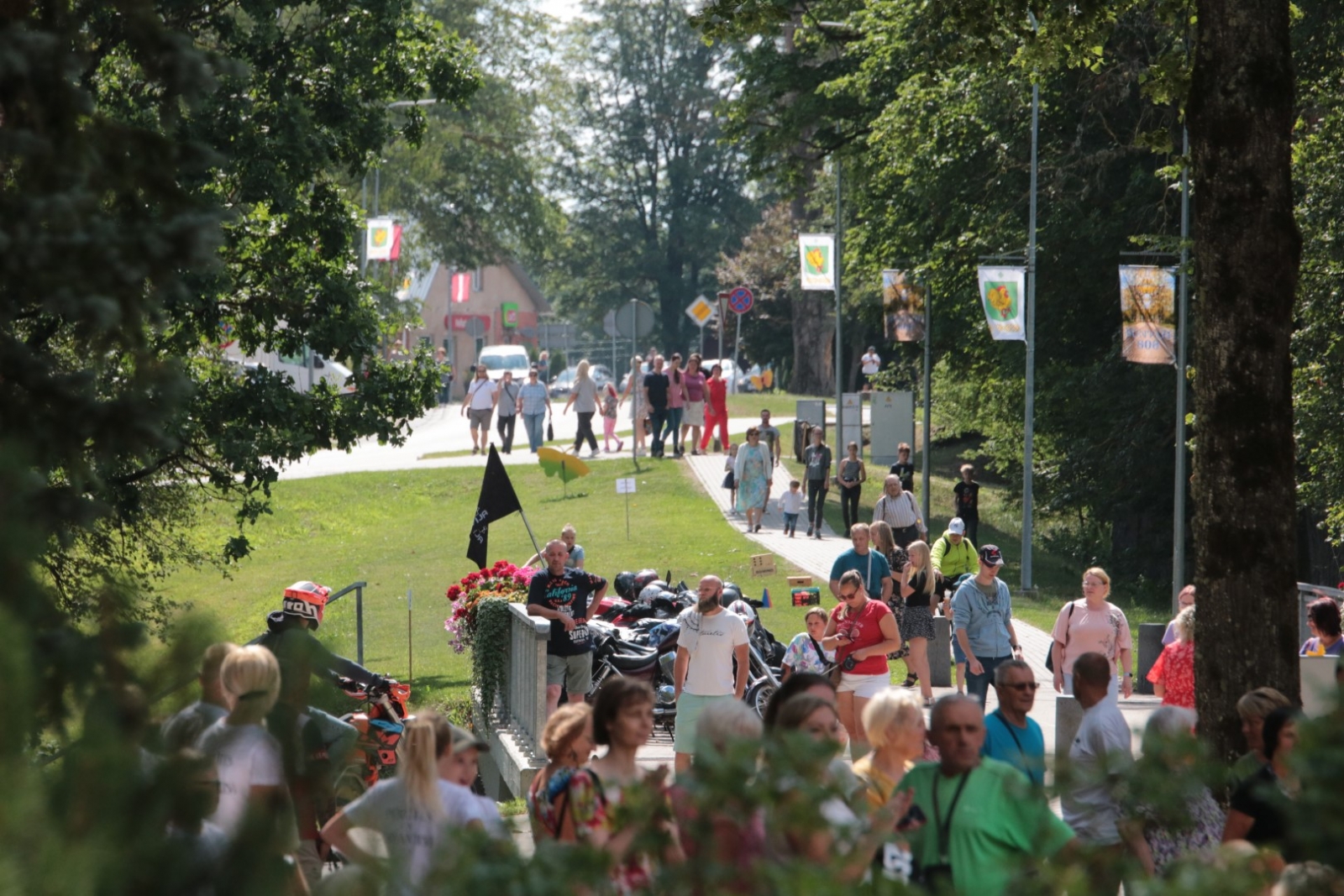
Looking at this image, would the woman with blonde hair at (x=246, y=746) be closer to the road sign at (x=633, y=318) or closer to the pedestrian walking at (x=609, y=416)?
the road sign at (x=633, y=318)

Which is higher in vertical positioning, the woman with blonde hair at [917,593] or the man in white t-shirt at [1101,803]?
the man in white t-shirt at [1101,803]

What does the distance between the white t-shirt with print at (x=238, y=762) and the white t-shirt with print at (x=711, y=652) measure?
29.6ft

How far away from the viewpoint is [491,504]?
16.9 m

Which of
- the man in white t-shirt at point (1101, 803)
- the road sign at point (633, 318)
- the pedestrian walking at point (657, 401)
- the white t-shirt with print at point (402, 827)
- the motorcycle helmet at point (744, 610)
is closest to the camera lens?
the white t-shirt with print at point (402, 827)

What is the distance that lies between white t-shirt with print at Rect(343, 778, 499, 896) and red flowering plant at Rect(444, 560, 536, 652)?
35.7ft

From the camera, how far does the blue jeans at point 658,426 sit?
34.2 meters

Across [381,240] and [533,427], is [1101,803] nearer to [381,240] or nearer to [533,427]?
[533,427]

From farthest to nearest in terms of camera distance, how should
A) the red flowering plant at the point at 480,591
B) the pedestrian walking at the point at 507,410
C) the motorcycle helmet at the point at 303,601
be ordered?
the pedestrian walking at the point at 507,410
the red flowering plant at the point at 480,591
the motorcycle helmet at the point at 303,601

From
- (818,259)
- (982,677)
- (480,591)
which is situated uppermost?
(818,259)

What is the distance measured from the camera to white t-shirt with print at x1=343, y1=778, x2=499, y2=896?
7.17 ft

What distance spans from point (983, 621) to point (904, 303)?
17112mm

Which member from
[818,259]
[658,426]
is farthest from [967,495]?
[818,259]

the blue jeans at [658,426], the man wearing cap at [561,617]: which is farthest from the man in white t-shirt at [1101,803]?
the blue jeans at [658,426]

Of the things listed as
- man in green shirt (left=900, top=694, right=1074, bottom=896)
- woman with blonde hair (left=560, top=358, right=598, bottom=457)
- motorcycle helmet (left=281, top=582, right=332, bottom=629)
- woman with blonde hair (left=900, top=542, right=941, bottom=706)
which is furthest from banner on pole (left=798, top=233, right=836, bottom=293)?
man in green shirt (left=900, top=694, right=1074, bottom=896)
